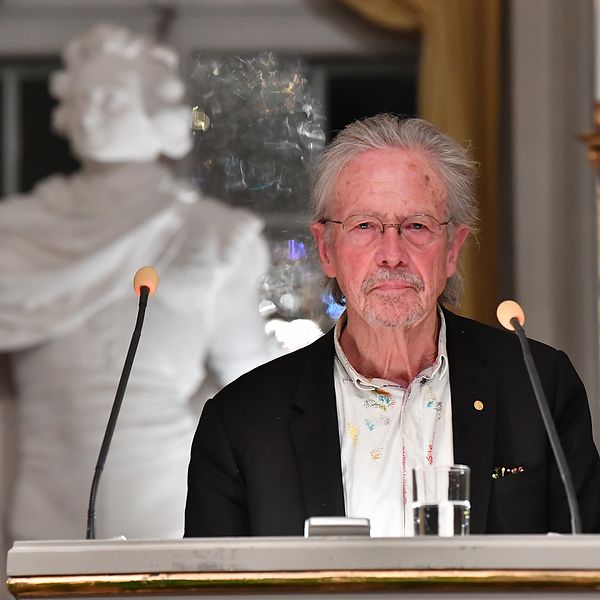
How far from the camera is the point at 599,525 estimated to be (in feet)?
6.47

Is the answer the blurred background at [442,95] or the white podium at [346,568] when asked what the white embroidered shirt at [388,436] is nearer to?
the white podium at [346,568]

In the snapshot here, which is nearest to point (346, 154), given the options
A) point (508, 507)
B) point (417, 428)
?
point (417, 428)

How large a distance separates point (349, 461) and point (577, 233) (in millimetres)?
2655

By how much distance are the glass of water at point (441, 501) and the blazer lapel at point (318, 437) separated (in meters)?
0.30

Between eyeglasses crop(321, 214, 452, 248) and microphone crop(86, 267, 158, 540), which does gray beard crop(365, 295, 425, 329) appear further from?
microphone crop(86, 267, 158, 540)

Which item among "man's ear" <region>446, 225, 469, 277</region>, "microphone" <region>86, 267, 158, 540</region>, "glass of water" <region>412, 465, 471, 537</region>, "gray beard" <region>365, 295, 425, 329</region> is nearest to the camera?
"glass of water" <region>412, 465, 471, 537</region>

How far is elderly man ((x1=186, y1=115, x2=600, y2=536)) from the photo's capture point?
1979 millimetres

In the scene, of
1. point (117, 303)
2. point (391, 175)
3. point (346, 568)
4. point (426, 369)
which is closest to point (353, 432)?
point (426, 369)

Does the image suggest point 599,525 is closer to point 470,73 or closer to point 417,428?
point 417,428

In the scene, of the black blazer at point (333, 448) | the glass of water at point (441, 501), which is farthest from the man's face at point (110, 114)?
the glass of water at point (441, 501)

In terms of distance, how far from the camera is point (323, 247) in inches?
87.1

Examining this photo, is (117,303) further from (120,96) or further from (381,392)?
(381,392)

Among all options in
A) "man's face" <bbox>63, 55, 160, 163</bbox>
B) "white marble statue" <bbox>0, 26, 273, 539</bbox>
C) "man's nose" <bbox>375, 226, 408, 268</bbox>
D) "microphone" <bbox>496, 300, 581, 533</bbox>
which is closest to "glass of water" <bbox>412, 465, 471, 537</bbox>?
"microphone" <bbox>496, 300, 581, 533</bbox>

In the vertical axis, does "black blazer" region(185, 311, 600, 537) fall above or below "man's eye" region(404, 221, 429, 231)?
below
